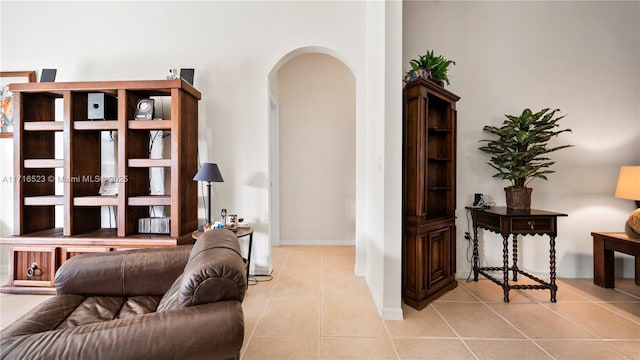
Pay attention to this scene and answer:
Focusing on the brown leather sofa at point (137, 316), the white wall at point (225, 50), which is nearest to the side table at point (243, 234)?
the white wall at point (225, 50)

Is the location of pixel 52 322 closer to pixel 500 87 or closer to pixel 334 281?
pixel 334 281

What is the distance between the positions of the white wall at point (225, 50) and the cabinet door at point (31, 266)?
1405 millimetres

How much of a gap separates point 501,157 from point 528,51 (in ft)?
4.23

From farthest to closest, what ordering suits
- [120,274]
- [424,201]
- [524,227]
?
1. [524,227]
2. [424,201]
3. [120,274]

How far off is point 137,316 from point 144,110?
2.37 metres

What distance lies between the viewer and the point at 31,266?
8.75ft

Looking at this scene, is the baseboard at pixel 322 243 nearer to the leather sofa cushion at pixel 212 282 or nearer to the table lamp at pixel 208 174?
the table lamp at pixel 208 174

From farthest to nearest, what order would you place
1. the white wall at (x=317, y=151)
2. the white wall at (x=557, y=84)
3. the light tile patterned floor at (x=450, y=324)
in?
1. the white wall at (x=317, y=151)
2. the white wall at (x=557, y=84)
3. the light tile patterned floor at (x=450, y=324)

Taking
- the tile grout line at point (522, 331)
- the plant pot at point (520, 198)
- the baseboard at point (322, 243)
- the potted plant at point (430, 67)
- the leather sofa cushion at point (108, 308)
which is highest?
the potted plant at point (430, 67)

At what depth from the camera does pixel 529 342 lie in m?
1.94

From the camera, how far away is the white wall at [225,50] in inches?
124

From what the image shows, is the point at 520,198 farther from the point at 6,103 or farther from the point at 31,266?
the point at 6,103

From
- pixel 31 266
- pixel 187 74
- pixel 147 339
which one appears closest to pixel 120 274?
pixel 147 339

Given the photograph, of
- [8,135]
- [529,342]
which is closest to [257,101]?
[8,135]
